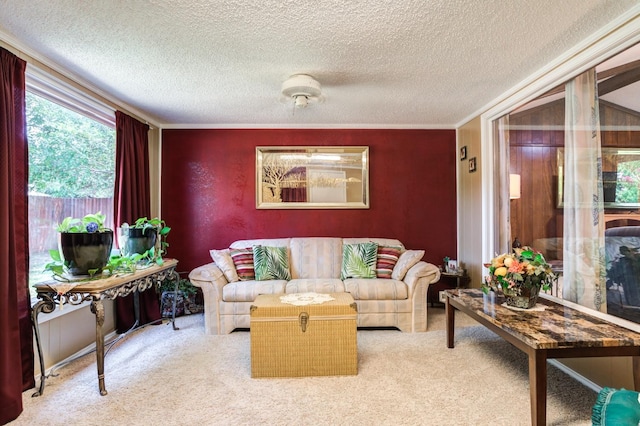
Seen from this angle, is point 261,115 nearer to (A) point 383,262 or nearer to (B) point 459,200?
(A) point 383,262

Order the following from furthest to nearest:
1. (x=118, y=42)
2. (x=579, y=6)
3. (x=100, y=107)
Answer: (x=100, y=107), (x=118, y=42), (x=579, y=6)

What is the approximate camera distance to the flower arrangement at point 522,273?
2.23m

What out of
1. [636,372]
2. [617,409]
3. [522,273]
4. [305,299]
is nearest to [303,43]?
[305,299]

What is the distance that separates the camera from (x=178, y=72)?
2.66 m

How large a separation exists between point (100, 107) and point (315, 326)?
9.41 feet

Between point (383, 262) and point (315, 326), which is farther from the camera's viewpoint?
point (383, 262)

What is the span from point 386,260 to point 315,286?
914mm

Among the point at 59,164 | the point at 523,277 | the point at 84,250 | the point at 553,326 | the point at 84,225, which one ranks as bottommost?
the point at 553,326

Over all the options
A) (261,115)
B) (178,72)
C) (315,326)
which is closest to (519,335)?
(315,326)

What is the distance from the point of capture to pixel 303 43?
2.19m

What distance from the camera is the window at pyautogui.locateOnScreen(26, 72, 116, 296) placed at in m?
2.48

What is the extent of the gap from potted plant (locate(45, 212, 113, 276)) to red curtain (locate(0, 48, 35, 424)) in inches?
7.6

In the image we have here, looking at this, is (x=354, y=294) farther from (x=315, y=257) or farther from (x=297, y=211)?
(x=297, y=211)

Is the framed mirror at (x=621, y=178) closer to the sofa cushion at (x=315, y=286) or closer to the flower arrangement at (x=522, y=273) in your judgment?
the flower arrangement at (x=522, y=273)
